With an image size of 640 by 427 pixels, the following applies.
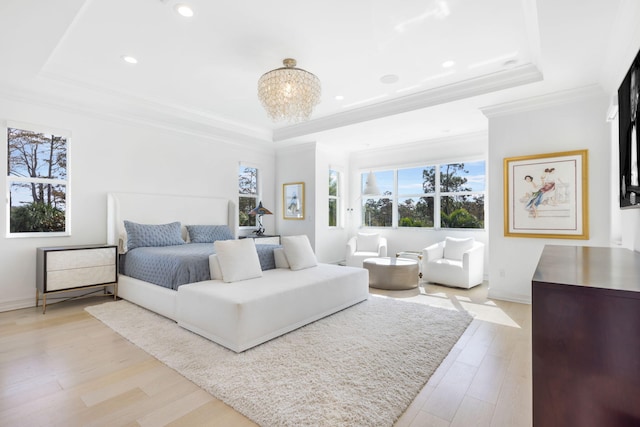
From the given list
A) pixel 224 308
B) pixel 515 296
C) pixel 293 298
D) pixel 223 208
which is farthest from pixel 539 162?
pixel 223 208

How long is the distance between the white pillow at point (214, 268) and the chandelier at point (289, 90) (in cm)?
169

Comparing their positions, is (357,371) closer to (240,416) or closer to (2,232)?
(240,416)

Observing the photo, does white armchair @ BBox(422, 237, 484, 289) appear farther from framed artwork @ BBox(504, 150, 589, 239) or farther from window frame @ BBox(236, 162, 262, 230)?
window frame @ BBox(236, 162, 262, 230)

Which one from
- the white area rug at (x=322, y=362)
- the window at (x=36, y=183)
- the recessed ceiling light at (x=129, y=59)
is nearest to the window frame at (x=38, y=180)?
the window at (x=36, y=183)

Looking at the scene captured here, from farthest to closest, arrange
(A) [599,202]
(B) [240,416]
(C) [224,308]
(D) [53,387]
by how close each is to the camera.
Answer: (A) [599,202] → (C) [224,308] → (D) [53,387] → (B) [240,416]

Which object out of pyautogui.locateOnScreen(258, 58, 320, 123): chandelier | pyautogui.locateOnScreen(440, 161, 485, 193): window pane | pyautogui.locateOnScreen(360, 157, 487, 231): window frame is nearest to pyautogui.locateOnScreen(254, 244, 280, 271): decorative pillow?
pyautogui.locateOnScreen(258, 58, 320, 123): chandelier

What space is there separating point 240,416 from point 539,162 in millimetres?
4152

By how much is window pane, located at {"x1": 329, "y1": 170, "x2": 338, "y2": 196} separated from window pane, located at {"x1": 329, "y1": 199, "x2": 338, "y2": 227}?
0.57 feet

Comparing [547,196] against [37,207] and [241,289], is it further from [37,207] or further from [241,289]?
[37,207]

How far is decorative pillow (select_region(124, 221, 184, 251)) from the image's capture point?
13.5 feet

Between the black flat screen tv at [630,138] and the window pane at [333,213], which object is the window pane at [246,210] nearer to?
the window pane at [333,213]

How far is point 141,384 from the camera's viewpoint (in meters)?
2.03

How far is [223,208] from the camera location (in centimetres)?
568

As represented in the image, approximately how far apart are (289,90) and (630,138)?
8.76 ft
